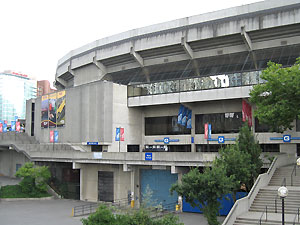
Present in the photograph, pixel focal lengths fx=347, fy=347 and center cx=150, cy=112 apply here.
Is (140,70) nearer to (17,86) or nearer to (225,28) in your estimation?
(225,28)

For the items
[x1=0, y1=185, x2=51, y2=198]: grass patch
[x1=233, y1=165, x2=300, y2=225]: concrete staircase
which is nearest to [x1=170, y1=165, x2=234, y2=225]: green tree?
[x1=233, y1=165, x2=300, y2=225]: concrete staircase

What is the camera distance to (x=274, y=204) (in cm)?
2300

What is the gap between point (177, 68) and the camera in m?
46.3

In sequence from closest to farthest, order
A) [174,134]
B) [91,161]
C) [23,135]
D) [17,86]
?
[91,161] → [174,134] → [23,135] → [17,86]

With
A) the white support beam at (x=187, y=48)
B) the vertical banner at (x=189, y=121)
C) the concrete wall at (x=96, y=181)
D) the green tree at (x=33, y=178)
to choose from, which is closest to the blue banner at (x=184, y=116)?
the vertical banner at (x=189, y=121)

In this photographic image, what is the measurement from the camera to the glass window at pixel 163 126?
42.9 meters

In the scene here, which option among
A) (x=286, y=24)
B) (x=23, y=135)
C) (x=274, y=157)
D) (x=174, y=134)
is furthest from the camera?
(x=23, y=135)

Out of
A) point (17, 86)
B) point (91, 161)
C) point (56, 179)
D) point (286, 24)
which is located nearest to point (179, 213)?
point (91, 161)

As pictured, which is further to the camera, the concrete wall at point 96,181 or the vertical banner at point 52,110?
the vertical banner at point 52,110

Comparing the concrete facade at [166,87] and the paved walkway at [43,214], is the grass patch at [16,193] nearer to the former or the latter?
the paved walkway at [43,214]

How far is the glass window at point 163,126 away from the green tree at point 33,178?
13.6 m

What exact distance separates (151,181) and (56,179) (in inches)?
544

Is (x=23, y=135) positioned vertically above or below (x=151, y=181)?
above

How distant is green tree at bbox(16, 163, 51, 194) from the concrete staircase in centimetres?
2634
